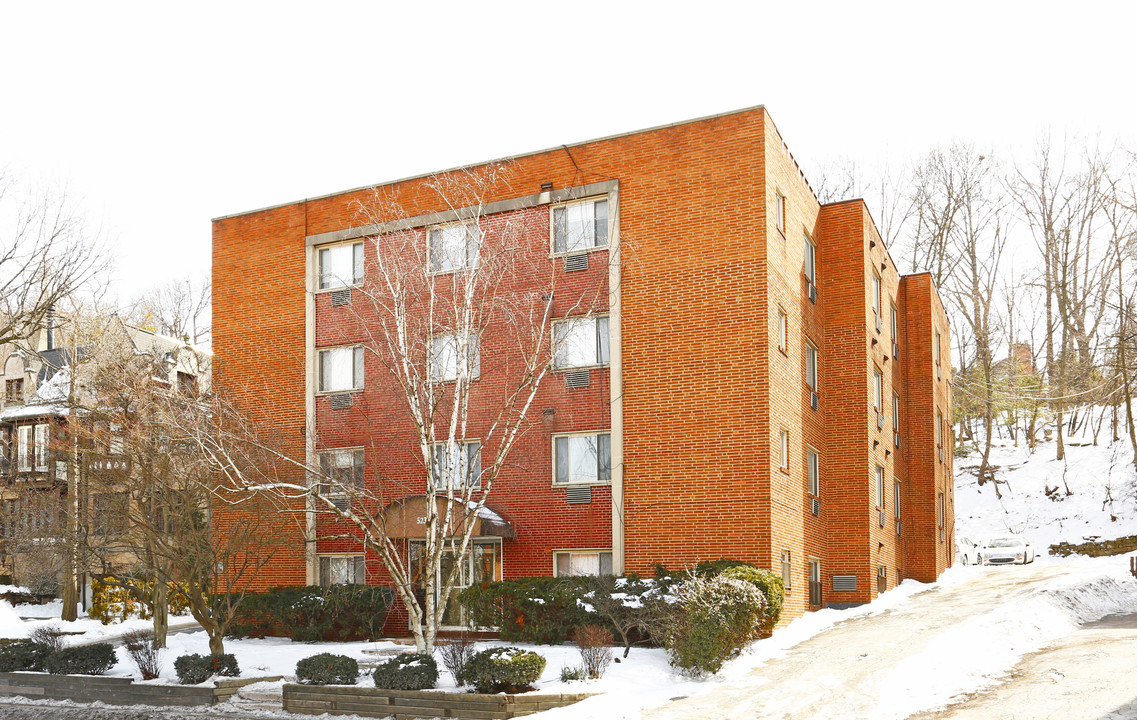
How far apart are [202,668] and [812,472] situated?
13663 mm

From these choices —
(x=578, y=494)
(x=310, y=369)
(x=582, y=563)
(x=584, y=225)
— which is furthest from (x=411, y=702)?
(x=310, y=369)

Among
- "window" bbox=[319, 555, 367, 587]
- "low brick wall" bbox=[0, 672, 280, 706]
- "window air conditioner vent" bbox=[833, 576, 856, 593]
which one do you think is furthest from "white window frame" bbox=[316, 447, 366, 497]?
"window air conditioner vent" bbox=[833, 576, 856, 593]

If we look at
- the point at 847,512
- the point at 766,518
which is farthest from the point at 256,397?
the point at 847,512

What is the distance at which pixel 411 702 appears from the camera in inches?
564

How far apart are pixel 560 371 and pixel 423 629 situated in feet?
21.5

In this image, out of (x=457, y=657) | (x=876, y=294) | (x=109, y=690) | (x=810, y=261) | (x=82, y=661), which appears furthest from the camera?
(x=876, y=294)

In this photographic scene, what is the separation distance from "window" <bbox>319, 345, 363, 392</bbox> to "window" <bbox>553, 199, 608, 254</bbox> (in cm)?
556

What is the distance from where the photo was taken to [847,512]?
24203mm

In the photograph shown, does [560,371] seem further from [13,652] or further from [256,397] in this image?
[13,652]

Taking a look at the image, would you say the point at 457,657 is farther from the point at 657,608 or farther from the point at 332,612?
the point at 332,612

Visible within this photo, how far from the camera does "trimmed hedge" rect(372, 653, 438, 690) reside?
14.6 meters

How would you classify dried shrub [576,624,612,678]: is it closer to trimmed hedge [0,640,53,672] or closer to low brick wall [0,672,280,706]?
low brick wall [0,672,280,706]

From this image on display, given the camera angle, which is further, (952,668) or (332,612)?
(332,612)

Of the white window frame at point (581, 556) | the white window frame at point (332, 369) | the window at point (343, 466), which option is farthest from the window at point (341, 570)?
the white window frame at point (581, 556)
